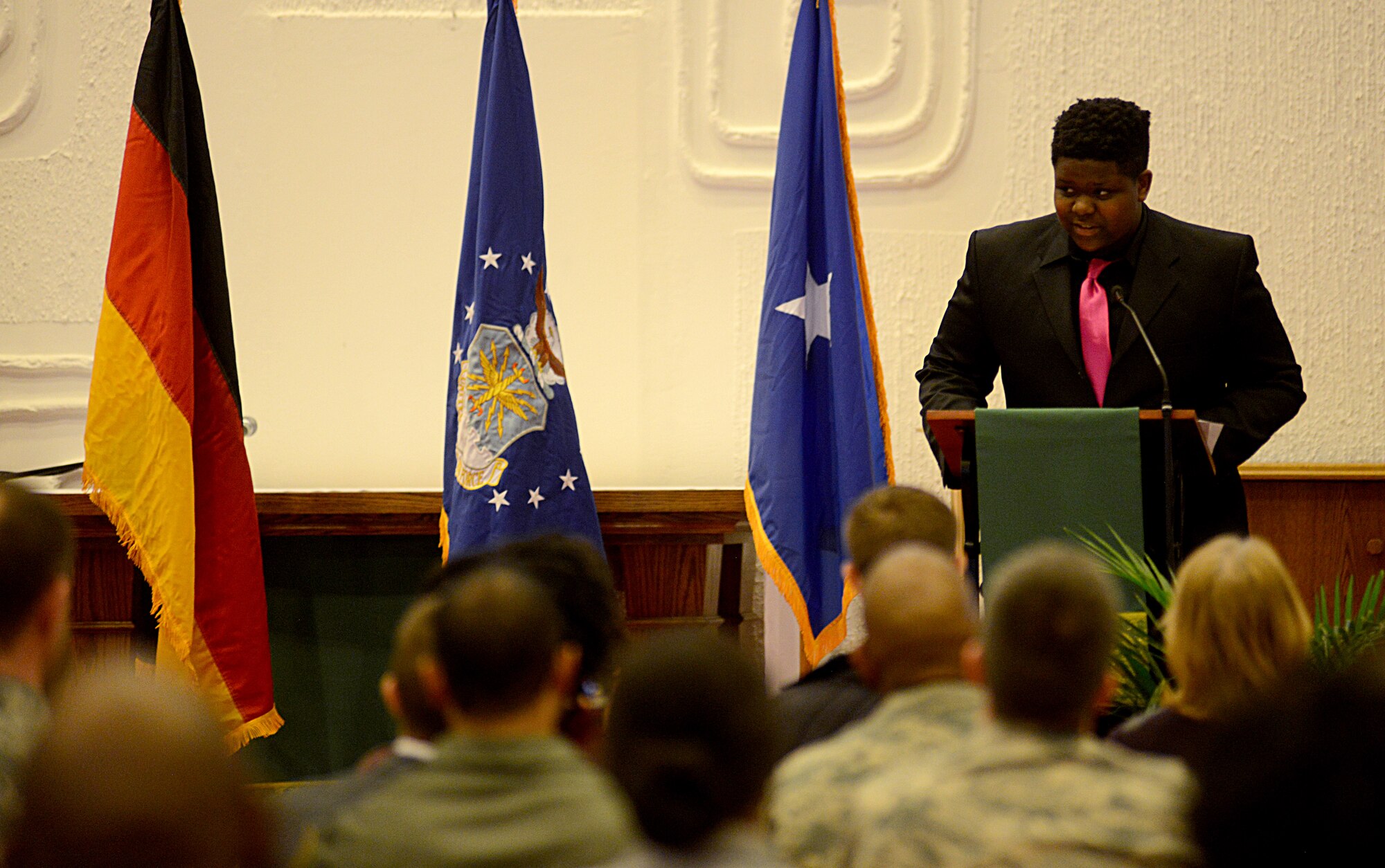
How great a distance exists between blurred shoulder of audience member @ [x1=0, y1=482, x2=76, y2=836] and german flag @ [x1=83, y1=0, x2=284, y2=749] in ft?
5.91

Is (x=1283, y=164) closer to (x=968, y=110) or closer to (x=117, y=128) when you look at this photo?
(x=968, y=110)

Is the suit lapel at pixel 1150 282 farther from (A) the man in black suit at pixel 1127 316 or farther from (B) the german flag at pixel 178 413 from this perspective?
(B) the german flag at pixel 178 413

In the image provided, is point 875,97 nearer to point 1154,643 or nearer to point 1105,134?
point 1105,134

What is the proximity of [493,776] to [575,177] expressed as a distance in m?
3.93

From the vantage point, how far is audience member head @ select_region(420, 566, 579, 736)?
169 centimetres

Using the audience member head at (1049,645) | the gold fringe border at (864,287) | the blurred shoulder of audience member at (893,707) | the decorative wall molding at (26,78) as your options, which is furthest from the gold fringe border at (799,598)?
the decorative wall molding at (26,78)

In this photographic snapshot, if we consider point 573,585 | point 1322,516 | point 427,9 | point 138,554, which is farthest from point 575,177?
point 573,585

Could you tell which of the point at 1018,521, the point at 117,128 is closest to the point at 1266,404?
the point at 1018,521

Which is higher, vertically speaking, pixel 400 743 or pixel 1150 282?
pixel 1150 282

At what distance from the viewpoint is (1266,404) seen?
343cm

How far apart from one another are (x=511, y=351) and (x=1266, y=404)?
6.58 feet

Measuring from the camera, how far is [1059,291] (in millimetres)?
3674

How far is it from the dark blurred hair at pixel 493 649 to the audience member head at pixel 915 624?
0.47 m

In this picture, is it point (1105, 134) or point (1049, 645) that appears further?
point (1105, 134)
